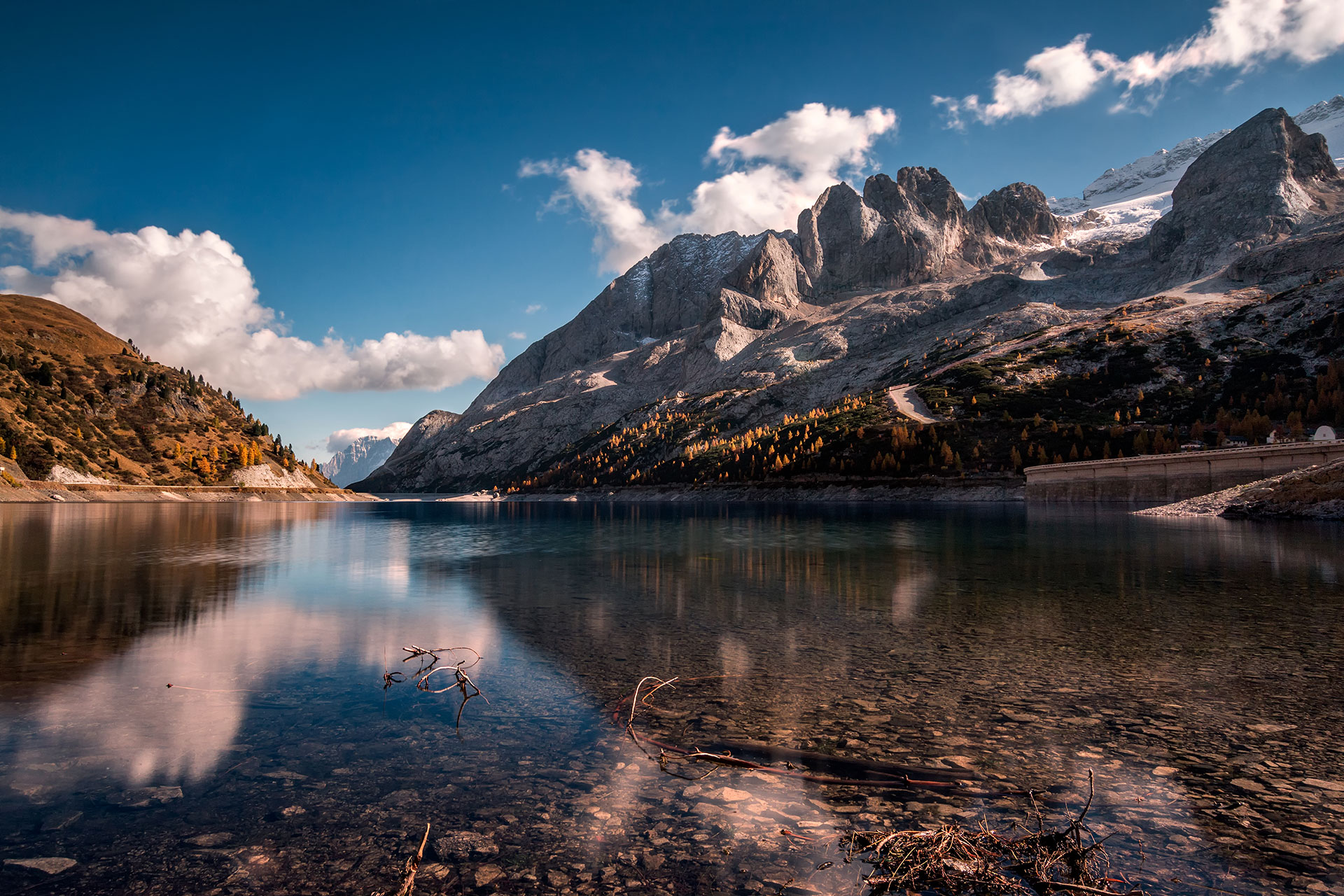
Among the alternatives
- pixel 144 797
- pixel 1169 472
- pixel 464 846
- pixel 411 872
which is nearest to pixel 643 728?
pixel 464 846

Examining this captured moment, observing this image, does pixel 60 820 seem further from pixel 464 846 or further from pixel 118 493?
pixel 118 493

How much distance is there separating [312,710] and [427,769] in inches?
190

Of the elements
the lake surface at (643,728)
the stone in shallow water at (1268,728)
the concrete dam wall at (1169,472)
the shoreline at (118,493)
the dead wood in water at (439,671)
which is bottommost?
the dead wood in water at (439,671)

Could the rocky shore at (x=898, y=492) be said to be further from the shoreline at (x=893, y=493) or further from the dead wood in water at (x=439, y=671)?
the dead wood in water at (x=439, y=671)

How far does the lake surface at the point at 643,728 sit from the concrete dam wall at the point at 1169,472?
73.0m

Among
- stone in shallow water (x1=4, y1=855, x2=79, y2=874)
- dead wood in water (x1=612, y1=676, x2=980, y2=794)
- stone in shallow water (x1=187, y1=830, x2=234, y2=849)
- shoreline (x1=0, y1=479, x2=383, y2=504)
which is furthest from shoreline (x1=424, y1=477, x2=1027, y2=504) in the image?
stone in shallow water (x1=4, y1=855, x2=79, y2=874)

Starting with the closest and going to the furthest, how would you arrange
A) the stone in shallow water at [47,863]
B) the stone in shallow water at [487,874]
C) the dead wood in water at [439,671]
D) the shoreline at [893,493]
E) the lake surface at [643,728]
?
1. the stone in shallow water at [487,874]
2. the stone in shallow water at [47,863]
3. the lake surface at [643,728]
4. the dead wood in water at [439,671]
5. the shoreline at [893,493]

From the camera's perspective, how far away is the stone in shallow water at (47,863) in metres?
7.27

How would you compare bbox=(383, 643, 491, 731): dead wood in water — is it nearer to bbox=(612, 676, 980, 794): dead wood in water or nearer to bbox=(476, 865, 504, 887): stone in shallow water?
bbox=(612, 676, 980, 794): dead wood in water

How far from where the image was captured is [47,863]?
7402 millimetres

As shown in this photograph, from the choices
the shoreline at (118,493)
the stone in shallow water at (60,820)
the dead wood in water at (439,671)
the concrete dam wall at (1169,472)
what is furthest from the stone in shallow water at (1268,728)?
the shoreline at (118,493)

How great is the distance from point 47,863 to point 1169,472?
12884 cm

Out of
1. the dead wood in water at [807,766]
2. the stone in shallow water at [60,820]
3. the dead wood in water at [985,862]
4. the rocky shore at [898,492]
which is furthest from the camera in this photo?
the rocky shore at [898,492]

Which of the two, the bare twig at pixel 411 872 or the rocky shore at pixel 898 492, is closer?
the bare twig at pixel 411 872
